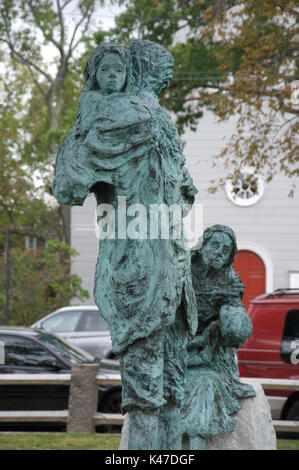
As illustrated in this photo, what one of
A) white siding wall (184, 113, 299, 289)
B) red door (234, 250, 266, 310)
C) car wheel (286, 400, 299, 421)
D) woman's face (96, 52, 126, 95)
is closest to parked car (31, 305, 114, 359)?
car wheel (286, 400, 299, 421)

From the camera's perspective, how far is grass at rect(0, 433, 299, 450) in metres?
7.39

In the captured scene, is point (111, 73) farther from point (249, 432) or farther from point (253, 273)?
point (253, 273)

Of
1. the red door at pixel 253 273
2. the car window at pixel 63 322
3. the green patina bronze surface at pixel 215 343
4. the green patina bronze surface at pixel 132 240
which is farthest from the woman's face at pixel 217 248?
the red door at pixel 253 273

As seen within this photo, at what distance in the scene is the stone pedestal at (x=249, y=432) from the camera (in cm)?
423

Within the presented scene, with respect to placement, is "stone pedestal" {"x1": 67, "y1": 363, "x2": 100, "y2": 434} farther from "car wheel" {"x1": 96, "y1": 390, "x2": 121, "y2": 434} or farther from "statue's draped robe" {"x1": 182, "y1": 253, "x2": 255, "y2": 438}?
"statue's draped robe" {"x1": 182, "y1": 253, "x2": 255, "y2": 438}

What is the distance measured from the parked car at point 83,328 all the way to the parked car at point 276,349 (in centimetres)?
345

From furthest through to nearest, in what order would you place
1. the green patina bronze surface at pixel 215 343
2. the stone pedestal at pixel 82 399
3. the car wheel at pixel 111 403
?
the car wheel at pixel 111 403 → the stone pedestal at pixel 82 399 → the green patina bronze surface at pixel 215 343

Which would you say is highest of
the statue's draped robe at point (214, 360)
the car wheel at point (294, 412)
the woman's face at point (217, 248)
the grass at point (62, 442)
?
the woman's face at point (217, 248)

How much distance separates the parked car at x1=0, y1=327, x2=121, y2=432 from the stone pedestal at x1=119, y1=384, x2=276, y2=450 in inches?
186

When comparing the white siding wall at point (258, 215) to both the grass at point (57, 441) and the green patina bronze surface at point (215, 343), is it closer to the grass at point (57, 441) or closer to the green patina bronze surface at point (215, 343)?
the grass at point (57, 441)

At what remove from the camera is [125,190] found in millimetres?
3375

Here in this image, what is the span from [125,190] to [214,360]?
1.57 meters

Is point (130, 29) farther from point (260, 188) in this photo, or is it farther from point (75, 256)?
point (75, 256)
